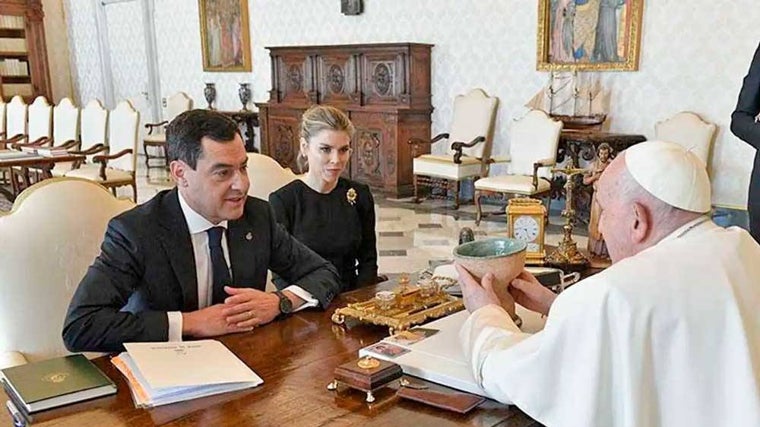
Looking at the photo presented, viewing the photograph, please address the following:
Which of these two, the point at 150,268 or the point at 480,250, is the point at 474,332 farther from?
the point at 150,268

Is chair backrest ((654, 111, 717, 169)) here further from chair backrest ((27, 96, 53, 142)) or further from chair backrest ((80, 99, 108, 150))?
chair backrest ((27, 96, 53, 142))

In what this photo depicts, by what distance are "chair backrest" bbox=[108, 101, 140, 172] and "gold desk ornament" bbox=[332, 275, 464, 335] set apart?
18.8 ft

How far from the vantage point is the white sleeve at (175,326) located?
1.74m

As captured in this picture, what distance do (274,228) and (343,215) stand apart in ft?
2.30

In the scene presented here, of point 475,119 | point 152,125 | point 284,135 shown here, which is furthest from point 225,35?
point 475,119

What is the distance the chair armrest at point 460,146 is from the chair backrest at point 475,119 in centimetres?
6

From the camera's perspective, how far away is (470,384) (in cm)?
140

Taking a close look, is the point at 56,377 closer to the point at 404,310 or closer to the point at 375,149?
the point at 404,310

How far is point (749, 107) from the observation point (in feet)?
9.26

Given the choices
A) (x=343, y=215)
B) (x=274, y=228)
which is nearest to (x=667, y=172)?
(x=274, y=228)

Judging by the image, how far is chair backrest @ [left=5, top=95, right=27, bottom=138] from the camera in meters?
9.11

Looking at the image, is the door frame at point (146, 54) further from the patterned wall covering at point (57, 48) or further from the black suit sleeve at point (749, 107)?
the black suit sleeve at point (749, 107)

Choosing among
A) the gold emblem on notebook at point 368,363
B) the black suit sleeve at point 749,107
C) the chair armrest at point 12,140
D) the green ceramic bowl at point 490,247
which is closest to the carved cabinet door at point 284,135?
the chair armrest at point 12,140

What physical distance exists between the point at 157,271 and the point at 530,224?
4.05 feet
